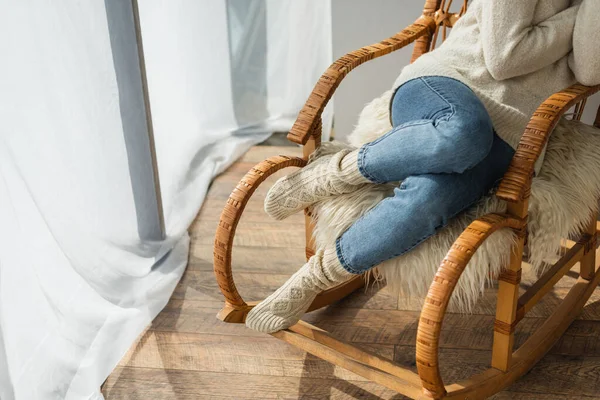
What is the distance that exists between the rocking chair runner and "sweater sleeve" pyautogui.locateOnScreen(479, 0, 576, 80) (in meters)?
0.10

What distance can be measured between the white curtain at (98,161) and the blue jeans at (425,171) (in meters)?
0.64

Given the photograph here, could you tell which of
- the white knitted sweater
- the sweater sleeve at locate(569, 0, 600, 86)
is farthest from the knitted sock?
the sweater sleeve at locate(569, 0, 600, 86)

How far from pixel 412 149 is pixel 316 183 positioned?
0.74ft

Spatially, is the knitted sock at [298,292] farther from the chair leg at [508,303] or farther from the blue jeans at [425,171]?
the chair leg at [508,303]

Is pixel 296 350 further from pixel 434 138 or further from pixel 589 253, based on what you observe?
pixel 589 253

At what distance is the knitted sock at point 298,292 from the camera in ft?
4.88

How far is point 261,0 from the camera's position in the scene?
2598 mm

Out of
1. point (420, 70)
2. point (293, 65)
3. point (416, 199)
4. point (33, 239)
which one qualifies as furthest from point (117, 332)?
point (293, 65)

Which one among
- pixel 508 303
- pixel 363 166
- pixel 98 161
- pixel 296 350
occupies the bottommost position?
pixel 296 350

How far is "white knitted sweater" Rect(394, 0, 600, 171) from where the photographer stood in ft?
4.94

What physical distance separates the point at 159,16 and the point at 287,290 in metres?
1.00

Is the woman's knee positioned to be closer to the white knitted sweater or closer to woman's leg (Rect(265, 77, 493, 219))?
woman's leg (Rect(265, 77, 493, 219))

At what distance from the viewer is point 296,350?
1.75m

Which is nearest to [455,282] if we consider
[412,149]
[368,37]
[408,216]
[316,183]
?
[408,216]
